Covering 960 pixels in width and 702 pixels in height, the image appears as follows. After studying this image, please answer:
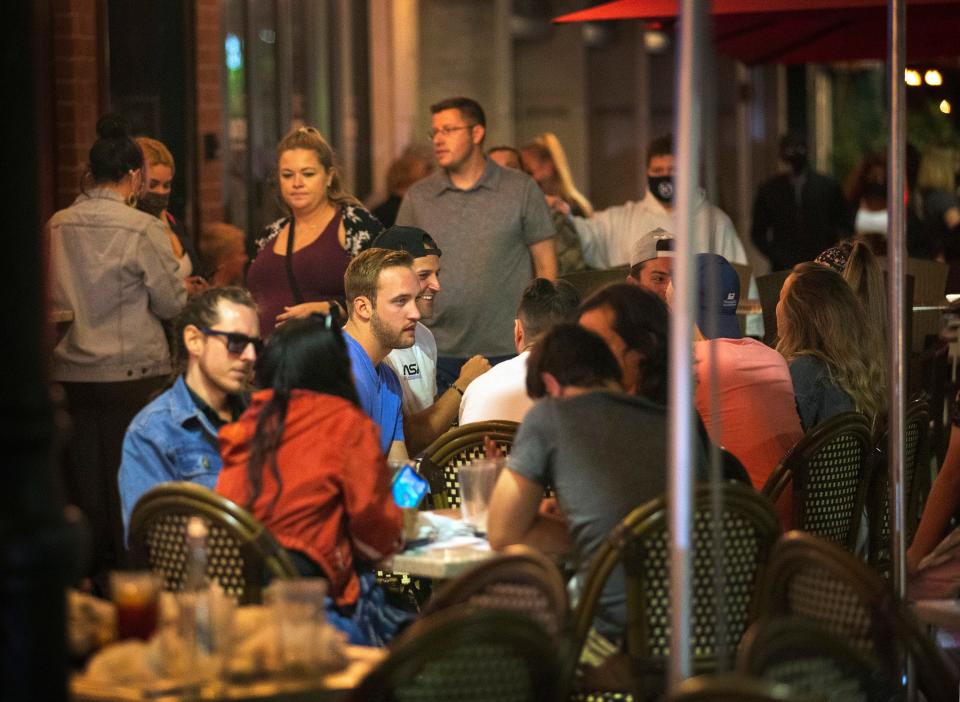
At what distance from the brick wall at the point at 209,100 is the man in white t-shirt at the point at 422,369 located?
3.26 meters

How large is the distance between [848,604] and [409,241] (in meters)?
3.53

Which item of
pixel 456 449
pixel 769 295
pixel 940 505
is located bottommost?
pixel 940 505

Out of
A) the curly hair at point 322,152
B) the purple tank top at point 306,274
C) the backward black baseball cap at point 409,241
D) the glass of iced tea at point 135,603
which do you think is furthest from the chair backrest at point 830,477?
the curly hair at point 322,152

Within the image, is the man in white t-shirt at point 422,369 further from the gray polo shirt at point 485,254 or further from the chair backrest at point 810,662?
the chair backrest at point 810,662

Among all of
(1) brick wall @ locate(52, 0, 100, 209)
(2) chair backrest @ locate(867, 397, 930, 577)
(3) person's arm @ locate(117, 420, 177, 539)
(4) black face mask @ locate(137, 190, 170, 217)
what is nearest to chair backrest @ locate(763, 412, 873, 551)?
(2) chair backrest @ locate(867, 397, 930, 577)

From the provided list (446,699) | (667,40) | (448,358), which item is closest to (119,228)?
(448,358)

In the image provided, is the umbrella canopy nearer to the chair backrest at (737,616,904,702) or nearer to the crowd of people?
the crowd of people

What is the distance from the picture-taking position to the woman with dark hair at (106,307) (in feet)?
22.1

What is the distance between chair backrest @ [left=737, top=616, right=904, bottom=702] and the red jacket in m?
1.24

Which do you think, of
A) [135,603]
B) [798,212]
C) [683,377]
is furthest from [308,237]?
[798,212]

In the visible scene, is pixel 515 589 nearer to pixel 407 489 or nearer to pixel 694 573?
pixel 694 573

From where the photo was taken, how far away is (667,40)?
18.9m

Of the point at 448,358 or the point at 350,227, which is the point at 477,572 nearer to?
the point at 350,227

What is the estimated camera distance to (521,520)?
418 centimetres
